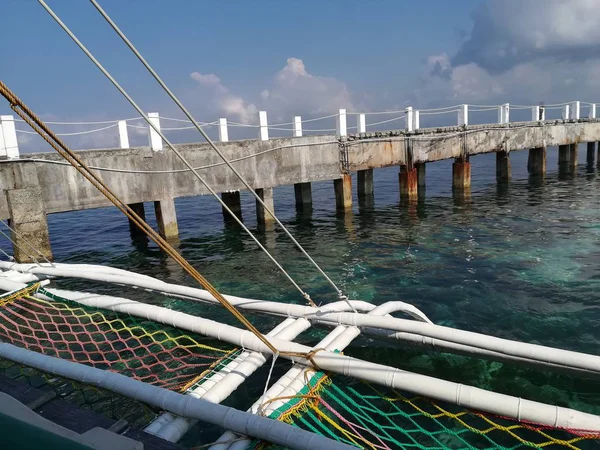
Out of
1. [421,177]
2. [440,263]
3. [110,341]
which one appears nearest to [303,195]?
[421,177]

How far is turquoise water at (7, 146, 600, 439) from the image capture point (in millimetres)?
6672

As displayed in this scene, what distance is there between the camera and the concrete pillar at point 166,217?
48.5ft

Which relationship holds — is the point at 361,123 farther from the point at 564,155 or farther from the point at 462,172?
the point at 564,155

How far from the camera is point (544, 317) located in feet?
27.1

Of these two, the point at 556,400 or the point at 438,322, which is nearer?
the point at 556,400

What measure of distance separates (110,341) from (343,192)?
1348 centimetres

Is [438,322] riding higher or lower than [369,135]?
lower

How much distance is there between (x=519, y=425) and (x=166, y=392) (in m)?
3.26

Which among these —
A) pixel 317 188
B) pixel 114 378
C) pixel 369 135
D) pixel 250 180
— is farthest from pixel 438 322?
pixel 317 188

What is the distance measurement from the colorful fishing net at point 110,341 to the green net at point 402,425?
6.04ft

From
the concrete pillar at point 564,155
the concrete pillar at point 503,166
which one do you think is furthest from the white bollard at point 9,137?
the concrete pillar at point 564,155

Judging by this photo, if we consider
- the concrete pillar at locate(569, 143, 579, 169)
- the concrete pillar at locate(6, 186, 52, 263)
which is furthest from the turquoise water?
the concrete pillar at locate(569, 143, 579, 169)

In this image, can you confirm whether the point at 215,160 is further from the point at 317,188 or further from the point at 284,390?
the point at 317,188

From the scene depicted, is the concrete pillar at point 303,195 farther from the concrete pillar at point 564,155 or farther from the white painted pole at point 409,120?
the concrete pillar at point 564,155
